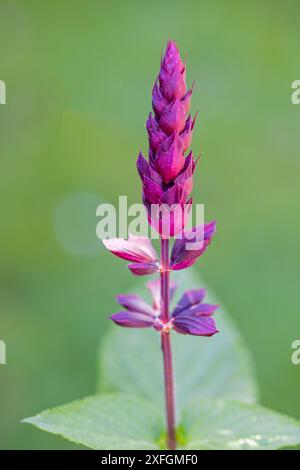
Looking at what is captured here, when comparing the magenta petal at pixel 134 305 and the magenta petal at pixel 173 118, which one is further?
the magenta petal at pixel 134 305

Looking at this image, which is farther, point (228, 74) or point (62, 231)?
point (228, 74)

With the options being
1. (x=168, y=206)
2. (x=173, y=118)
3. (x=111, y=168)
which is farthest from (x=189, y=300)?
(x=111, y=168)

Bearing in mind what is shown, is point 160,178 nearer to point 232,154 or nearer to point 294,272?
point 294,272

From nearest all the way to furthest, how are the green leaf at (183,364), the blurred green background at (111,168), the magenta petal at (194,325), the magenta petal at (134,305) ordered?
1. the magenta petal at (194,325)
2. the magenta petal at (134,305)
3. the green leaf at (183,364)
4. the blurred green background at (111,168)

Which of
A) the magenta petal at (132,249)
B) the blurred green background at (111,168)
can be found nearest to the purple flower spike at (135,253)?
the magenta petal at (132,249)

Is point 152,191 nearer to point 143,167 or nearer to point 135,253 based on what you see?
point 143,167

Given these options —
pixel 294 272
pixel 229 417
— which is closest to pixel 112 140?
pixel 294 272

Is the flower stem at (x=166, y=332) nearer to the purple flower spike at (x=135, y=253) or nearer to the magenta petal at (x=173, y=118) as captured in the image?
the purple flower spike at (x=135, y=253)
